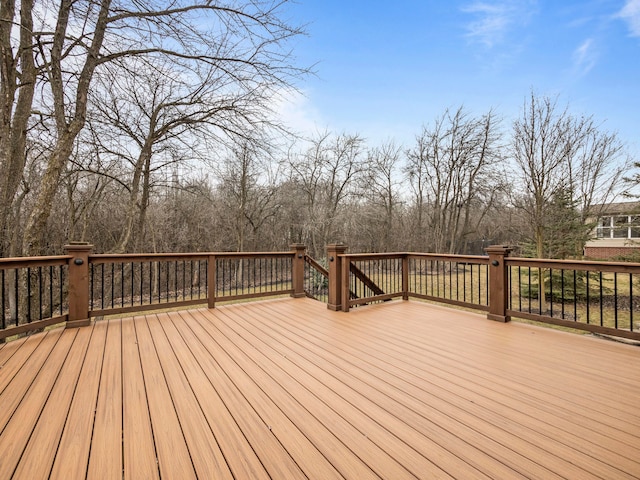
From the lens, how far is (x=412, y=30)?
7453mm

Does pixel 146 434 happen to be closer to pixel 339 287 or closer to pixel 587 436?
pixel 587 436

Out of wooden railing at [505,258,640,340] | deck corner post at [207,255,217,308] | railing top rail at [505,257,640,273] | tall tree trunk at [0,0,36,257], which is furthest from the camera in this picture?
wooden railing at [505,258,640,340]

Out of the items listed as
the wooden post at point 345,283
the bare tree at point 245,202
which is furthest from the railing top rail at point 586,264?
the bare tree at point 245,202

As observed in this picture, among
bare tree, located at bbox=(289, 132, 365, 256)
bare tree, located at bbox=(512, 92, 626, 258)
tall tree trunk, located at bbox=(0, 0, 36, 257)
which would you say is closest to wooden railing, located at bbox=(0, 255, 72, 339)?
tall tree trunk, located at bbox=(0, 0, 36, 257)

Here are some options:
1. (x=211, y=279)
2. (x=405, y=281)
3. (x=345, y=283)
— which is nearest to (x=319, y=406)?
(x=345, y=283)

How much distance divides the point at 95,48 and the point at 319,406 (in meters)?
6.00

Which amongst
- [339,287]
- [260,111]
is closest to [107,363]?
[339,287]

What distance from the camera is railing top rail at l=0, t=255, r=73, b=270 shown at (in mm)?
3023

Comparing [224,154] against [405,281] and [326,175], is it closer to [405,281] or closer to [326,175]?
[326,175]

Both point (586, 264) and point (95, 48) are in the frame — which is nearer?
point (586, 264)

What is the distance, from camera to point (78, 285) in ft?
12.2

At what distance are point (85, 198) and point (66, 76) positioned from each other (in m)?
4.52

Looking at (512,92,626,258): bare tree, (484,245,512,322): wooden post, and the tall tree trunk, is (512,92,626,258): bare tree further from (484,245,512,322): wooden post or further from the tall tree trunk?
the tall tree trunk

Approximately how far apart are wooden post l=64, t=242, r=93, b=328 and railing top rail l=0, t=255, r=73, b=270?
0.09 meters
